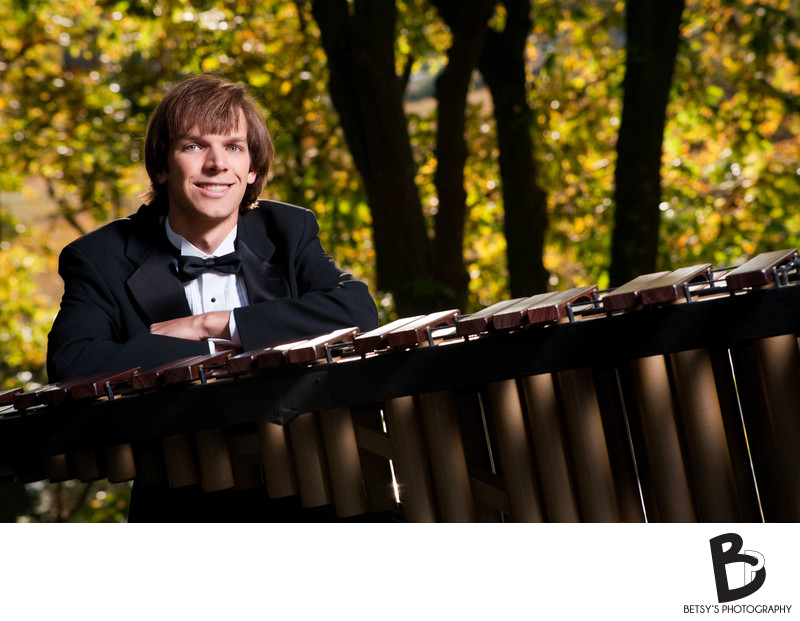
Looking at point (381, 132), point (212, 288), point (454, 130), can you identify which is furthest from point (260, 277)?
point (454, 130)

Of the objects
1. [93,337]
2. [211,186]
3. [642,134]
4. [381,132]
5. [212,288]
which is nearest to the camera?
[93,337]

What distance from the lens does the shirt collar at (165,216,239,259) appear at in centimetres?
313

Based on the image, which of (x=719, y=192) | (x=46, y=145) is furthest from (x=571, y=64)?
(x=46, y=145)

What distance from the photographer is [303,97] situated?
9219 millimetres

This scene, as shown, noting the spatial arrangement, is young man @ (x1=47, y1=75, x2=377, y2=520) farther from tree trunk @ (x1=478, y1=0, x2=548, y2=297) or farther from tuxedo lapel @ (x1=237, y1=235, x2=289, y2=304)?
tree trunk @ (x1=478, y1=0, x2=548, y2=297)

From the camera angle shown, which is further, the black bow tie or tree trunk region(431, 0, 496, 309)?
tree trunk region(431, 0, 496, 309)

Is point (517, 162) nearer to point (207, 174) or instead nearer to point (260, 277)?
point (260, 277)

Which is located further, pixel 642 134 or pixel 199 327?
pixel 642 134

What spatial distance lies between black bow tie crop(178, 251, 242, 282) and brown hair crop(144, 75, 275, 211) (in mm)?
370

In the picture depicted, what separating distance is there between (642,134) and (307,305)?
3.96 meters

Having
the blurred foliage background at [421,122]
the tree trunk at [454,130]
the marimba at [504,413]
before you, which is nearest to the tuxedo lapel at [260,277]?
the marimba at [504,413]

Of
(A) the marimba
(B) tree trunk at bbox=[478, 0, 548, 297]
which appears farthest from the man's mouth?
(B) tree trunk at bbox=[478, 0, 548, 297]
